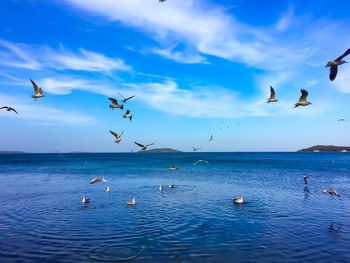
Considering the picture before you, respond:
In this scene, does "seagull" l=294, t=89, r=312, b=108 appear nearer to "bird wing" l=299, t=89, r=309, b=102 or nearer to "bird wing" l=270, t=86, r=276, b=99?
"bird wing" l=299, t=89, r=309, b=102

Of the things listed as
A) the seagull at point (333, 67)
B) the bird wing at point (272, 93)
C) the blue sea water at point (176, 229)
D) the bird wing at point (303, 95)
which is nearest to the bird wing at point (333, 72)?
the seagull at point (333, 67)

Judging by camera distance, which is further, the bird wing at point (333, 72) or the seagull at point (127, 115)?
the seagull at point (127, 115)

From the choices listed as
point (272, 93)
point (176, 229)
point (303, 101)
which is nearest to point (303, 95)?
point (303, 101)

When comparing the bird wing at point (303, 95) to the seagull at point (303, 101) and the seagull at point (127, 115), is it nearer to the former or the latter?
the seagull at point (303, 101)

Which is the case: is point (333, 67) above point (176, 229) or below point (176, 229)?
above

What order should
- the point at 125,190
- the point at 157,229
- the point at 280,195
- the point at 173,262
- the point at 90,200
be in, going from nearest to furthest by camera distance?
the point at 173,262 < the point at 157,229 < the point at 90,200 < the point at 280,195 < the point at 125,190

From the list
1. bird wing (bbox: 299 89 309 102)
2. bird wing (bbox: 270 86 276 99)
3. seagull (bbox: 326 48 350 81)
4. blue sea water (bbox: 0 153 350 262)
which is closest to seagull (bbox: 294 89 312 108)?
bird wing (bbox: 299 89 309 102)

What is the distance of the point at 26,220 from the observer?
2395 centimetres

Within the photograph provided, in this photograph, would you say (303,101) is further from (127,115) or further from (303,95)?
(127,115)

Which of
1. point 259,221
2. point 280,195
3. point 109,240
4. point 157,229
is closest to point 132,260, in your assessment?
point 109,240

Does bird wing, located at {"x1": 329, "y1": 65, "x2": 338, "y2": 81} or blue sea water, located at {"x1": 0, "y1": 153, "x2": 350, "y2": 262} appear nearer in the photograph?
bird wing, located at {"x1": 329, "y1": 65, "x2": 338, "y2": 81}

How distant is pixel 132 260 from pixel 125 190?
2539 centimetres

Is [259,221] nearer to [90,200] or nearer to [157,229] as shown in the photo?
[157,229]

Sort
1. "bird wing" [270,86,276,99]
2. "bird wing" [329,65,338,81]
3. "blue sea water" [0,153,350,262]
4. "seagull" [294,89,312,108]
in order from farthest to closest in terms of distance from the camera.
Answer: "bird wing" [270,86,276,99], "seagull" [294,89,312,108], "blue sea water" [0,153,350,262], "bird wing" [329,65,338,81]
